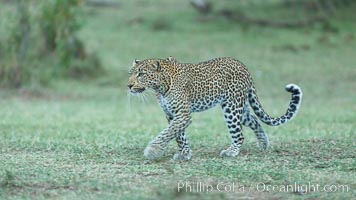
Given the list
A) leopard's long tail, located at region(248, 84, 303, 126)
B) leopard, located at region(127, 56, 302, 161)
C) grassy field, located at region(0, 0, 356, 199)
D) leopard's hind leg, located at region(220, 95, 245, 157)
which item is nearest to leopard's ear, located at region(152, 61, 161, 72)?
leopard, located at region(127, 56, 302, 161)

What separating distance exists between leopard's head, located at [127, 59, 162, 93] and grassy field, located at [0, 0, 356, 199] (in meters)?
0.87

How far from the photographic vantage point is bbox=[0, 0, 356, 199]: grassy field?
9367mm

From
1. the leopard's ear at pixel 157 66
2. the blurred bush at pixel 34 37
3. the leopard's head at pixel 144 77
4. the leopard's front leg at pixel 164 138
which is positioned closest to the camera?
the leopard's front leg at pixel 164 138

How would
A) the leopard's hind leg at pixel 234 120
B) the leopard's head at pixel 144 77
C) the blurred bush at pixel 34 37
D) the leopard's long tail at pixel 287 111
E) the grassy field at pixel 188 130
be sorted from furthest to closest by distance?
1. the blurred bush at pixel 34 37
2. the leopard's long tail at pixel 287 111
3. the leopard's hind leg at pixel 234 120
4. the leopard's head at pixel 144 77
5. the grassy field at pixel 188 130

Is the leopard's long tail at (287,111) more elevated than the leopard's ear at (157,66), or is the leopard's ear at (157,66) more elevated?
the leopard's ear at (157,66)

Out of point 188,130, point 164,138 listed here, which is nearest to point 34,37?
point 188,130

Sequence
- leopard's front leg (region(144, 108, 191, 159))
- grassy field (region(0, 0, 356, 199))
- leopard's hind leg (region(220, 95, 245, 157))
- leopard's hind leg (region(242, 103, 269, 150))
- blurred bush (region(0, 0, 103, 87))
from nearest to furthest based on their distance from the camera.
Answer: grassy field (region(0, 0, 356, 199)) < leopard's front leg (region(144, 108, 191, 159)) < leopard's hind leg (region(220, 95, 245, 157)) < leopard's hind leg (region(242, 103, 269, 150)) < blurred bush (region(0, 0, 103, 87))

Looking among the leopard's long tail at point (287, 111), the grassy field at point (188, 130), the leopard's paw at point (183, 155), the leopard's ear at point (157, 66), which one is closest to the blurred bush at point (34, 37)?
the grassy field at point (188, 130)

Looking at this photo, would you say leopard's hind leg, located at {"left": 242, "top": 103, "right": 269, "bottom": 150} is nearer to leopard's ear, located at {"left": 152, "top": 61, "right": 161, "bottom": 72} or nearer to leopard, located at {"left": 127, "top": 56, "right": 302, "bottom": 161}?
leopard, located at {"left": 127, "top": 56, "right": 302, "bottom": 161}

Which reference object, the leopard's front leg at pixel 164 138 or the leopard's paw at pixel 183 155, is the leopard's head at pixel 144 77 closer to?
the leopard's front leg at pixel 164 138

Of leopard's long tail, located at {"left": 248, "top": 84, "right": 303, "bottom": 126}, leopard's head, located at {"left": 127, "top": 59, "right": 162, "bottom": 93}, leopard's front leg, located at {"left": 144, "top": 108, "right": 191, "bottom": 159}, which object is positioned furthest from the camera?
leopard's long tail, located at {"left": 248, "top": 84, "right": 303, "bottom": 126}

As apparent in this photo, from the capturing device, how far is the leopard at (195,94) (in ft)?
35.8

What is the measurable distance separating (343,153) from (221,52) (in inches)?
554

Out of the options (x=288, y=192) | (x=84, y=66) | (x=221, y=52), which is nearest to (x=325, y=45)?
(x=221, y=52)
